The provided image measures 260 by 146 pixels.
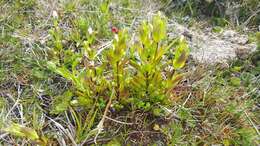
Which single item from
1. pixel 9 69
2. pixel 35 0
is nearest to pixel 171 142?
pixel 9 69

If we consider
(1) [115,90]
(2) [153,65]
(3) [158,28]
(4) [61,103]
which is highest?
(3) [158,28]

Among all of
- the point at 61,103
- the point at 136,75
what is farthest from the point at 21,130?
the point at 136,75

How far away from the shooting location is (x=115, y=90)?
5.37ft

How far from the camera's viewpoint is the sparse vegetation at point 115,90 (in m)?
1.58

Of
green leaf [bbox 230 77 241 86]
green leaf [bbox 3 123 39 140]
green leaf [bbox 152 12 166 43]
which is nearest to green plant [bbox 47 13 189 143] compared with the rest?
green leaf [bbox 152 12 166 43]

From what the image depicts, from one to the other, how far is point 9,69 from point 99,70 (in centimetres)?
55

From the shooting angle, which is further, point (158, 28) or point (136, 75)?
point (136, 75)

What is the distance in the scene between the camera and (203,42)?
218 centimetres

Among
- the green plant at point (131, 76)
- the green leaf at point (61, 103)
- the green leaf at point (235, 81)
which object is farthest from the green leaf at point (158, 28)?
the green leaf at point (235, 81)

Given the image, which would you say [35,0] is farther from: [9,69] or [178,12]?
[178,12]

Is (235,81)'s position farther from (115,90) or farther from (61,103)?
(61,103)

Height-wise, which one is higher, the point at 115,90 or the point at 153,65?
the point at 153,65

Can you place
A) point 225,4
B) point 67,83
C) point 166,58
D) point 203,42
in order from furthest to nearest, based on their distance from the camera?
point 225,4
point 203,42
point 166,58
point 67,83

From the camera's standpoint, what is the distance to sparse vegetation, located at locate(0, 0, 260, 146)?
5.18 feet
